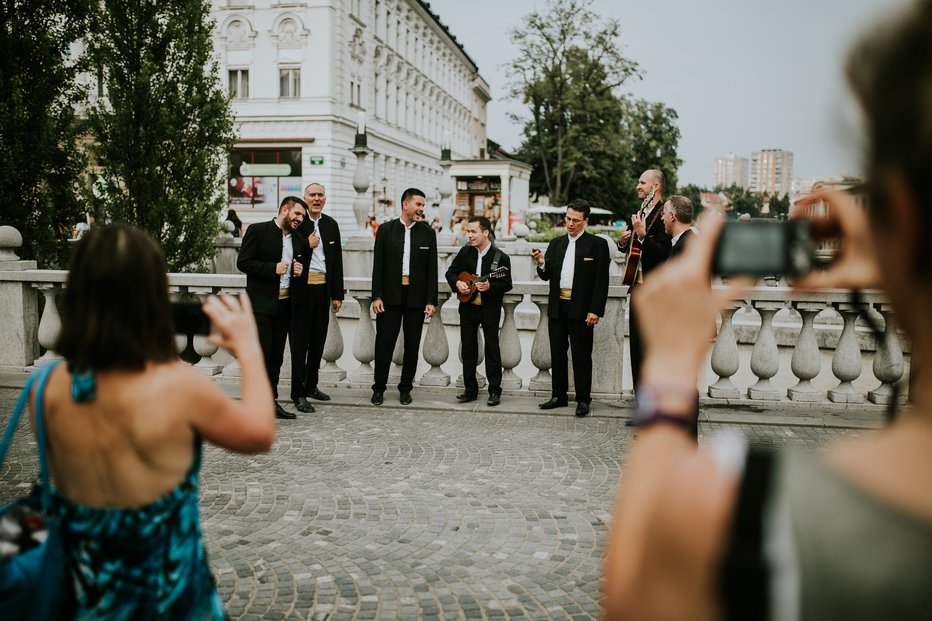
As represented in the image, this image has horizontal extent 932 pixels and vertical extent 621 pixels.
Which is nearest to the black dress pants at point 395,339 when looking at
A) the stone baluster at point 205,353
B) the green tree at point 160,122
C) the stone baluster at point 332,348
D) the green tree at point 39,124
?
the stone baluster at point 332,348

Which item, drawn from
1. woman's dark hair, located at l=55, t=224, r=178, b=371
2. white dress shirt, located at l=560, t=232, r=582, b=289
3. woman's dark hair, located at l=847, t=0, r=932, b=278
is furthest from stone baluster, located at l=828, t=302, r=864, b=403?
woman's dark hair, located at l=847, t=0, r=932, b=278

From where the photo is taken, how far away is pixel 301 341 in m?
8.43

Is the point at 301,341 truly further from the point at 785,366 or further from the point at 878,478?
the point at 878,478

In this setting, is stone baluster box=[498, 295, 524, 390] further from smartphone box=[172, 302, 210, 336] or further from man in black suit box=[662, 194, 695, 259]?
smartphone box=[172, 302, 210, 336]

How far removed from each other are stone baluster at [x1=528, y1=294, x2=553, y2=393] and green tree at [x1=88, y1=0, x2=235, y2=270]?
Answer: 7.30m

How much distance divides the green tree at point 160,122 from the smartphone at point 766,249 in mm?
13272

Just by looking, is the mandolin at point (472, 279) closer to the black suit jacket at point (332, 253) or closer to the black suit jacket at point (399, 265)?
the black suit jacket at point (399, 265)

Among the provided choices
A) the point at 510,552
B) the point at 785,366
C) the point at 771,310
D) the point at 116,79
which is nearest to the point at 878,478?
the point at 510,552

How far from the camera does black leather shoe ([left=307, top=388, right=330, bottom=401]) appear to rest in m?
8.71

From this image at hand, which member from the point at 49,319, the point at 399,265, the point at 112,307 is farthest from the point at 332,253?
the point at 112,307

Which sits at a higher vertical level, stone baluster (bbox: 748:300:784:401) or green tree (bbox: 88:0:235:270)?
green tree (bbox: 88:0:235:270)

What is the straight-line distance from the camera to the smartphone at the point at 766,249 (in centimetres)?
117

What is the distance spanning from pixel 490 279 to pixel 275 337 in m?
2.39

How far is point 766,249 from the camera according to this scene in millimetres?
1178
